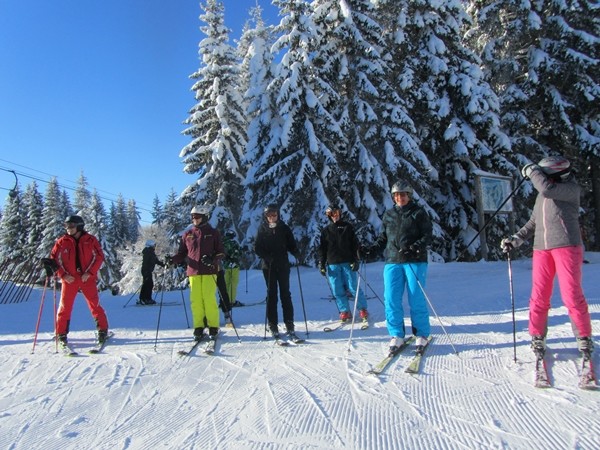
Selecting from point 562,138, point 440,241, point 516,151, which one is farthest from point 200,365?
point 562,138

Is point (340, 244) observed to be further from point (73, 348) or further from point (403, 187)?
point (73, 348)

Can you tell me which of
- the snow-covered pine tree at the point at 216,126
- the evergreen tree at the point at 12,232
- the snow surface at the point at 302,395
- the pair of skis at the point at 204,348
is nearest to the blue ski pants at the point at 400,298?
the snow surface at the point at 302,395

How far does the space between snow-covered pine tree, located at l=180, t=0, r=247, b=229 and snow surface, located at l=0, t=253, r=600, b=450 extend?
14.9 m

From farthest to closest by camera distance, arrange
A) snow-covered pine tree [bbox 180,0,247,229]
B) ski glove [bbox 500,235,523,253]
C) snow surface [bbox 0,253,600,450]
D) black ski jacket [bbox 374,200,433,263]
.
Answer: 1. snow-covered pine tree [bbox 180,0,247,229]
2. black ski jacket [bbox 374,200,433,263]
3. ski glove [bbox 500,235,523,253]
4. snow surface [bbox 0,253,600,450]

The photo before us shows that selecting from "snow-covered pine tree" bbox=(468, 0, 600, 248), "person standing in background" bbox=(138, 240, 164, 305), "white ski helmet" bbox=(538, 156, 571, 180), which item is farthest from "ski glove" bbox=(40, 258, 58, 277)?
"snow-covered pine tree" bbox=(468, 0, 600, 248)

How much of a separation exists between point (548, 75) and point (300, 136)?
1031 cm

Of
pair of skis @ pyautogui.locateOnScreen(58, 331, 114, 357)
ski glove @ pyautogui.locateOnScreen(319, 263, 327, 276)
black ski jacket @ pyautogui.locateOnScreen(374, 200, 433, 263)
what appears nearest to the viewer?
black ski jacket @ pyautogui.locateOnScreen(374, 200, 433, 263)

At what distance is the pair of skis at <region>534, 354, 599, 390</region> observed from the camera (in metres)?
3.30

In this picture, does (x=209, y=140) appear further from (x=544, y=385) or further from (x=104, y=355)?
(x=544, y=385)

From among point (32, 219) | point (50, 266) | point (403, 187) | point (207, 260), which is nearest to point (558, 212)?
point (403, 187)

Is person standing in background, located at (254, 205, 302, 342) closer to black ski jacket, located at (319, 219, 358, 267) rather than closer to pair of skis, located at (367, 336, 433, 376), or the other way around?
black ski jacket, located at (319, 219, 358, 267)

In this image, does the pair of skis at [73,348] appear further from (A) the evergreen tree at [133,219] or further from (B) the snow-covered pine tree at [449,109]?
(A) the evergreen tree at [133,219]

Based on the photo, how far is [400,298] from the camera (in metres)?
4.71

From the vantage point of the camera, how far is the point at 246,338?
5.83m
